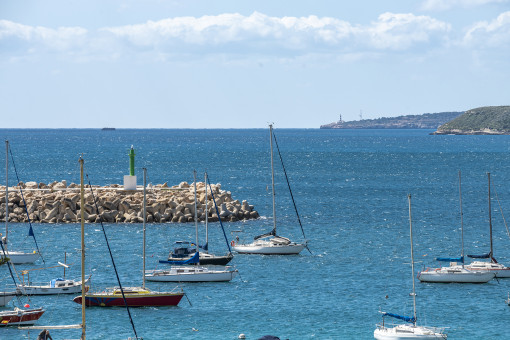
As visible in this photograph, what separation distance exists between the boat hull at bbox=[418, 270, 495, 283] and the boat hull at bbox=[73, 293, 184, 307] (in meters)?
14.2

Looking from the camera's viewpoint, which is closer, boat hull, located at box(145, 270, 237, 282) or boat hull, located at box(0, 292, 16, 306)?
boat hull, located at box(0, 292, 16, 306)

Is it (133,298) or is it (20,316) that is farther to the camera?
(133,298)

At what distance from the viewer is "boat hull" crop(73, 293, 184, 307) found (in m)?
46.2

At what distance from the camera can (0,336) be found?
1619 inches

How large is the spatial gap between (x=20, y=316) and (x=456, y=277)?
23188 mm

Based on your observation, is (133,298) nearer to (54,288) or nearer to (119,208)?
(54,288)

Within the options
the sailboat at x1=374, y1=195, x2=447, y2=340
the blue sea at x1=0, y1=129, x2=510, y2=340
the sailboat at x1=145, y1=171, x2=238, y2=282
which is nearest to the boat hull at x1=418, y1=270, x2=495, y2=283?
the blue sea at x1=0, y1=129, x2=510, y2=340

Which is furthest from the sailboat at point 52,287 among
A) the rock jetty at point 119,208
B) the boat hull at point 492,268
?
the rock jetty at point 119,208

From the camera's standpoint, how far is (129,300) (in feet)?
152

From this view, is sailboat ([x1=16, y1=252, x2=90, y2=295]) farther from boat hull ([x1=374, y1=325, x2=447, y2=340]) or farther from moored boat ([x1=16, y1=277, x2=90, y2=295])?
boat hull ([x1=374, y1=325, x2=447, y2=340])

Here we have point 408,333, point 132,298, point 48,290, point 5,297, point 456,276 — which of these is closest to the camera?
point 408,333

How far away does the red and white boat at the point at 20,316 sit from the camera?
1657 inches

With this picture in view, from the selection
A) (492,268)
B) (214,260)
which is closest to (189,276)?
(214,260)

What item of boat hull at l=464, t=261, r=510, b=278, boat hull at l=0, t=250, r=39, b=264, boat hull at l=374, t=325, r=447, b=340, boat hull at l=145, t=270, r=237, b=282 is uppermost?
boat hull at l=0, t=250, r=39, b=264
